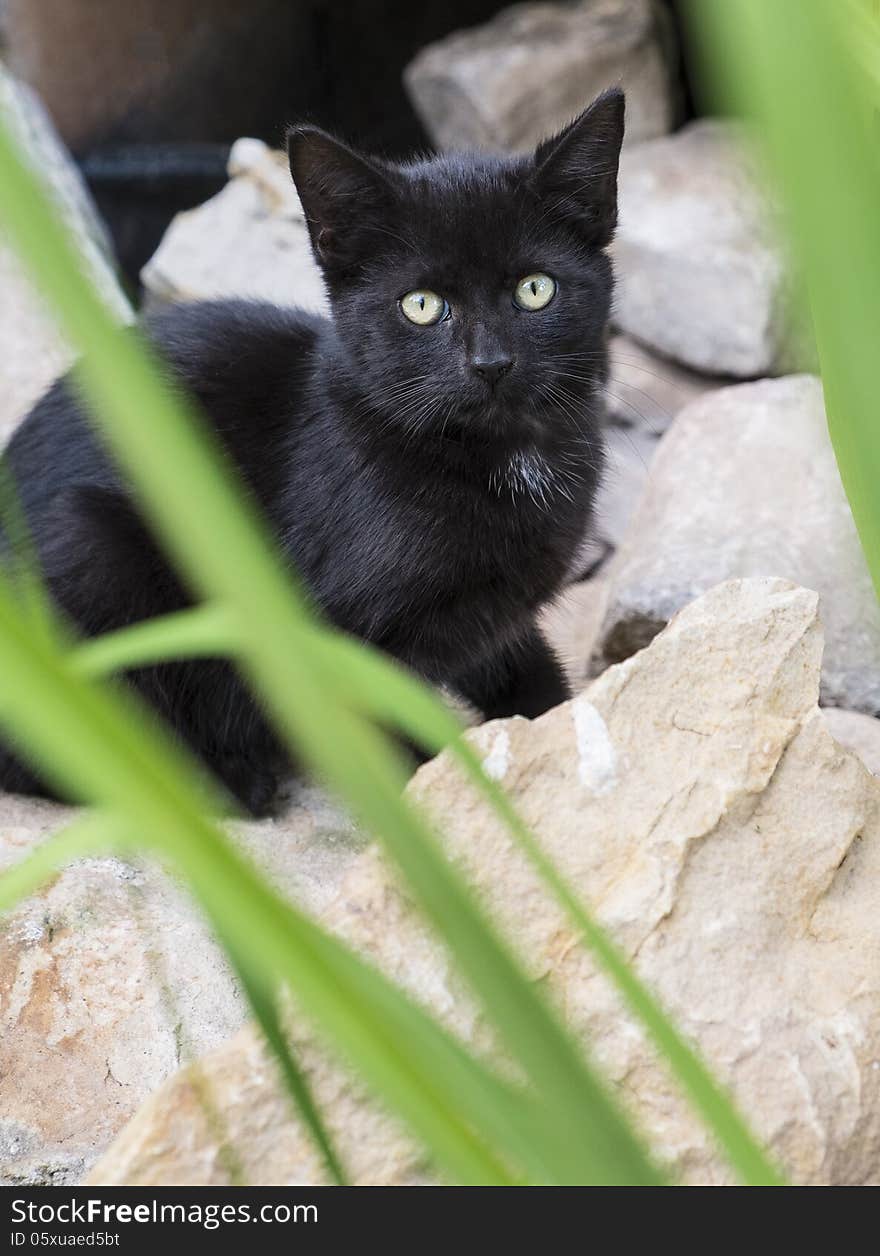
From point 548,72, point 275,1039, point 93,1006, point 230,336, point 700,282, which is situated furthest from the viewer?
point 548,72

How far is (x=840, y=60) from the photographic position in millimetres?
456

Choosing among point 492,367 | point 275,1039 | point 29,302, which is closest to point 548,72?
point 29,302

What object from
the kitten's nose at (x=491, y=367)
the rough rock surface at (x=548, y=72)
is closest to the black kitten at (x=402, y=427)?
the kitten's nose at (x=491, y=367)

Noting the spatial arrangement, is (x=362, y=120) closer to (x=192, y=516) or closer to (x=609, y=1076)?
(x=609, y=1076)

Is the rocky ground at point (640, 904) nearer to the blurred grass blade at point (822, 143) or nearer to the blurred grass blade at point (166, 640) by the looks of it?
the blurred grass blade at point (822, 143)

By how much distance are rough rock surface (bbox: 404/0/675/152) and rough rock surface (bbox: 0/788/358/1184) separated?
108 inches

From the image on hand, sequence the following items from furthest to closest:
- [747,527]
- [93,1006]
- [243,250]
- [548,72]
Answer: [548,72]
[243,250]
[747,527]
[93,1006]

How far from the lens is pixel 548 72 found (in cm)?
383

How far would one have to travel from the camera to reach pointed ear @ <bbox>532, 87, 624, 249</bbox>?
181 cm

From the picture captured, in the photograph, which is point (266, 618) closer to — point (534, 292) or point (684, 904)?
point (684, 904)

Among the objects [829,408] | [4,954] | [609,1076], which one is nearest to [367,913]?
[609,1076]

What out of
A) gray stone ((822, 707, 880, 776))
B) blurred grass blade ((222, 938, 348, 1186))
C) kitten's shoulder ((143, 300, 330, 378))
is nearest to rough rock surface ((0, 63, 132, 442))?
kitten's shoulder ((143, 300, 330, 378))

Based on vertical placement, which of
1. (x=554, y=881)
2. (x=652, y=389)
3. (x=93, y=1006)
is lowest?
(x=652, y=389)

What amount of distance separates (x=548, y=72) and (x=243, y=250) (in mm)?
1073
